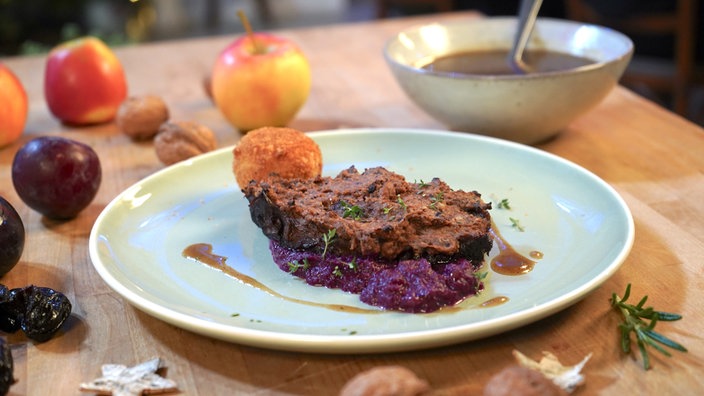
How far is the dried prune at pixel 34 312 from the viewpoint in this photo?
1543 mm

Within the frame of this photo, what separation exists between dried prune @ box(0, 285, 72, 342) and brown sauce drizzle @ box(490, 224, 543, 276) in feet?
3.23

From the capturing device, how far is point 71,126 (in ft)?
9.75

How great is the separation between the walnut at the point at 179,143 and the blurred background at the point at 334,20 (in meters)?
2.59

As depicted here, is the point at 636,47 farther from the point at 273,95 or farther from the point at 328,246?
the point at 328,246

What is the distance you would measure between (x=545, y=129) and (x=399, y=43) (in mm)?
656

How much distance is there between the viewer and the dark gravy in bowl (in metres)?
2.60

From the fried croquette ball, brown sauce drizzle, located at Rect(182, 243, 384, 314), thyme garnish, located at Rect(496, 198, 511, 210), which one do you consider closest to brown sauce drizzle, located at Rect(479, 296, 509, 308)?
brown sauce drizzle, located at Rect(182, 243, 384, 314)

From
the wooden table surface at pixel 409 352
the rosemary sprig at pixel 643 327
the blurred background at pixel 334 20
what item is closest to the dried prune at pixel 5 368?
the wooden table surface at pixel 409 352

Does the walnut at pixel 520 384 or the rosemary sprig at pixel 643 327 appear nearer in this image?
the walnut at pixel 520 384

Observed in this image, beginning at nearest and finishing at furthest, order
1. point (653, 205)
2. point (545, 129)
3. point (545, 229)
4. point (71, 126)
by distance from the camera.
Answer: point (545, 229)
point (653, 205)
point (545, 129)
point (71, 126)

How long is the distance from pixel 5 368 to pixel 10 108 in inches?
61.8

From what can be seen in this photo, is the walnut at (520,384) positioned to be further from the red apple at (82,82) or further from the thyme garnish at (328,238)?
the red apple at (82,82)

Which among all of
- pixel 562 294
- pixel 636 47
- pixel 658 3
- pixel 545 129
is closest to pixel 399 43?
pixel 545 129

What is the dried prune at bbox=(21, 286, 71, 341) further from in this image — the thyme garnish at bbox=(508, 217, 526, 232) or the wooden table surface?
the thyme garnish at bbox=(508, 217, 526, 232)
